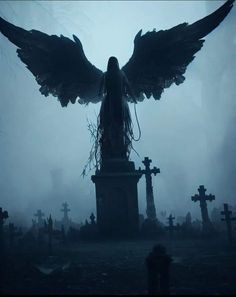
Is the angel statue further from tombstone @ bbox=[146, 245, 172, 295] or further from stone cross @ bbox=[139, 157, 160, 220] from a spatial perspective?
tombstone @ bbox=[146, 245, 172, 295]

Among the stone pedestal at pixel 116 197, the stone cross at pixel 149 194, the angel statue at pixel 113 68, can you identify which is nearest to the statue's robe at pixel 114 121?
the angel statue at pixel 113 68

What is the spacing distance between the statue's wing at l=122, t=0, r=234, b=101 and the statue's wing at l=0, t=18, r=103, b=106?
122cm

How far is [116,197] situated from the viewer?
25.7 feet

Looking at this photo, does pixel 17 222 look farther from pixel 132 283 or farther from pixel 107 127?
pixel 132 283

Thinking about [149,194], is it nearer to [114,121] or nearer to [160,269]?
[114,121]

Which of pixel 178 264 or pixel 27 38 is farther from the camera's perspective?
pixel 27 38

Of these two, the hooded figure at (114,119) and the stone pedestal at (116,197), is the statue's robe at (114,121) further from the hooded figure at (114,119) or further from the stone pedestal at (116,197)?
the stone pedestal at (116,197)

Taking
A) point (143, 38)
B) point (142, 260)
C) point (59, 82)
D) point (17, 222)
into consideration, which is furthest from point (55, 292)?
point (17, 222)

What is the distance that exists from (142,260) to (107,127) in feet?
12.9

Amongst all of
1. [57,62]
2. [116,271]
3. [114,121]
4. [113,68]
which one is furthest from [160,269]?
[57,62]

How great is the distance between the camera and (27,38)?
351 inches

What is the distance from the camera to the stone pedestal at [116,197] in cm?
762

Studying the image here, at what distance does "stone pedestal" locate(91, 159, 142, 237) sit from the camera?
762cm

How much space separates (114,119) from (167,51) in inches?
111
